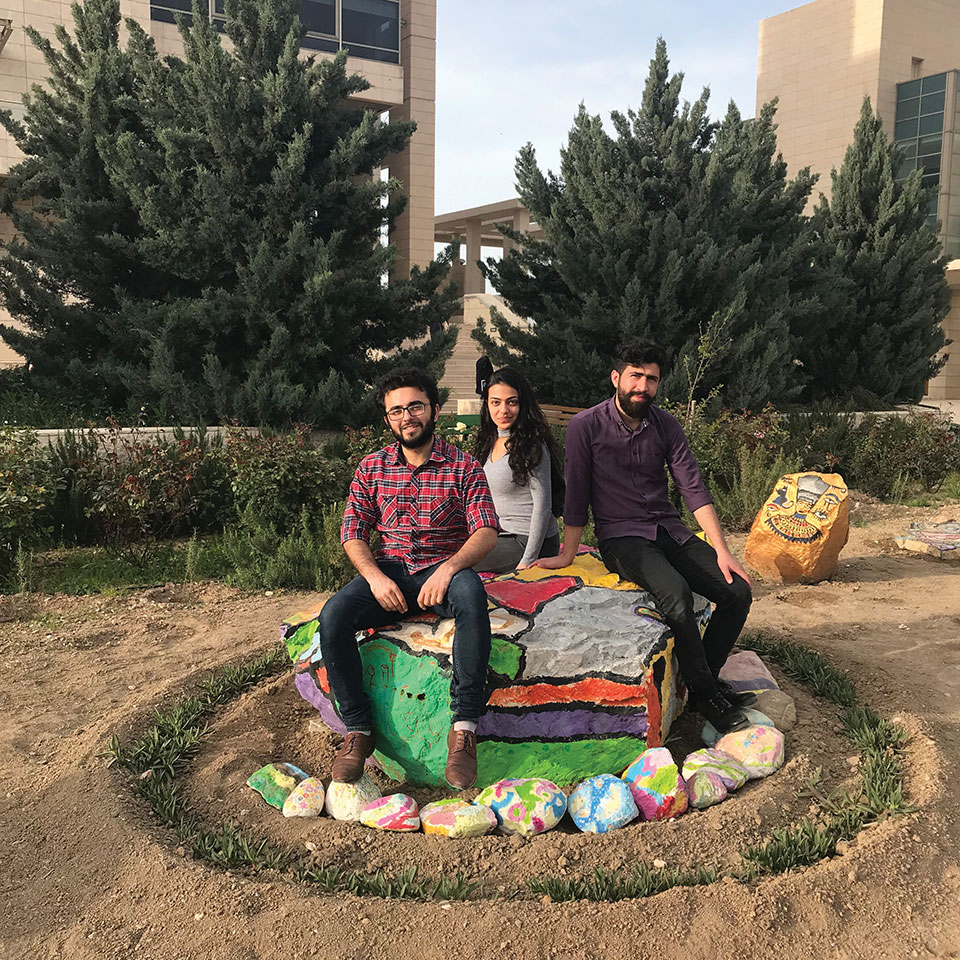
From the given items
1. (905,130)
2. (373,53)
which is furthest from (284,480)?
(905,130)

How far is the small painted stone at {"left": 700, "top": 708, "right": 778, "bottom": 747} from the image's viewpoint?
362 cm

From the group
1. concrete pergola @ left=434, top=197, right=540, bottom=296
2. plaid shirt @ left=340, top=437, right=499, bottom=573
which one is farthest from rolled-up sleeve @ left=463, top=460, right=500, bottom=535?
concrete pergola @ left=434, top=197, right=540, bottom=296

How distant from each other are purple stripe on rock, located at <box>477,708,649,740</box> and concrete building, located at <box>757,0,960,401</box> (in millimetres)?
30557

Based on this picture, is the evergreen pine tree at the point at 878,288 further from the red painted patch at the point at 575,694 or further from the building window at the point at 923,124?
the building window at the point at 923,124

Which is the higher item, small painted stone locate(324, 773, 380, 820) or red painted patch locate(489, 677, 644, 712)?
red painted patch locate(489, 677, 644, 712)

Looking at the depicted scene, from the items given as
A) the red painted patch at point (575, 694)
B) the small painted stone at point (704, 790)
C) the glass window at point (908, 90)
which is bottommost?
the small painted stone at point (704, 790)

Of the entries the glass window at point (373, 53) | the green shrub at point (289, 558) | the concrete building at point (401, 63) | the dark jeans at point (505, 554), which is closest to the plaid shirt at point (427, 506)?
the dark jeans at point (505, 554)

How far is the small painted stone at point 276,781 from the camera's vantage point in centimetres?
316

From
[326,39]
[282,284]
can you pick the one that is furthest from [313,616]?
[326,39]

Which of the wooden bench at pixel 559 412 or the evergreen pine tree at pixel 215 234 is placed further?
the wooden bench at pixel 559 412

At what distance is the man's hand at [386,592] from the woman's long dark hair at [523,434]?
3.64ft

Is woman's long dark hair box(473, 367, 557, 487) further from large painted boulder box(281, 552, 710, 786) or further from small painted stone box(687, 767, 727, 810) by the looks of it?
small painted stone box(687, 767, 727, 810)

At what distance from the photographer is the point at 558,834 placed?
9.72ft

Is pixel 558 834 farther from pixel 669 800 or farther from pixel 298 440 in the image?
pixel 298 440
